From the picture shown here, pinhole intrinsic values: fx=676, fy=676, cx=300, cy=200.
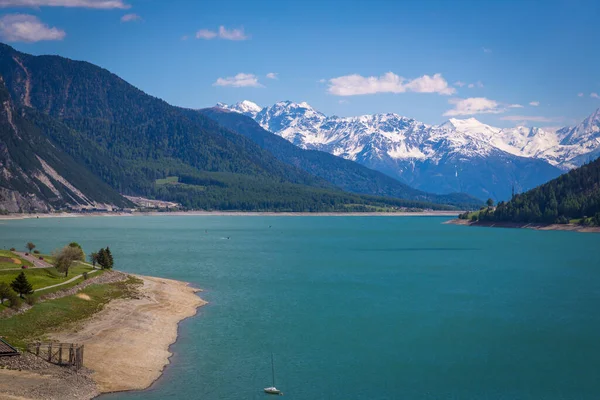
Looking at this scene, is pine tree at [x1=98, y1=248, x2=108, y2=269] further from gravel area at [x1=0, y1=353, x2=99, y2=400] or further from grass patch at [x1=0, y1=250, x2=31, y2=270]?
gravel area at [x1=0, y1=353, x2=99, y2=400]

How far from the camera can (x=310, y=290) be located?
3937 inches

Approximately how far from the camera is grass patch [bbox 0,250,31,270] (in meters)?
82.9

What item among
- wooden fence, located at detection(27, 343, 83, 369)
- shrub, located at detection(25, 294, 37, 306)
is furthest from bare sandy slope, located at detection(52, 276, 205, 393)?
shrub, located at detection(25, 294, 37, 306)

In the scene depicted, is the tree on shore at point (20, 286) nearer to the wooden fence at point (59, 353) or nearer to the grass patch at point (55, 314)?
the grass patch at point (55, 314)

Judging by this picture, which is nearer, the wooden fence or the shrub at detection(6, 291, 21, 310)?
the wooden fence

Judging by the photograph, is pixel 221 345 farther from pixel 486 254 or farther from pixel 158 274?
pixel 486 254

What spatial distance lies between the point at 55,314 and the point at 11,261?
2650 centimetres

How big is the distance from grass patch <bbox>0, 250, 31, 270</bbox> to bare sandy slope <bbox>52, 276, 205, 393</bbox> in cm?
1543

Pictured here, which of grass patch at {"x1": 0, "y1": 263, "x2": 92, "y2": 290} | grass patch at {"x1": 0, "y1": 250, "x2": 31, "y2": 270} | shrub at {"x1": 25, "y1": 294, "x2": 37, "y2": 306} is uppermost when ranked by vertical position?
grass patch at {"x1": 0, "y1": 250, "x2": 31, "y2": 270}

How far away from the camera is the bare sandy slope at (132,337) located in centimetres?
5169

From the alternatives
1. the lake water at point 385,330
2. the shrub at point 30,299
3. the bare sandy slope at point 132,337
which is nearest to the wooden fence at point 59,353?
the bare sandy slope at point 132,337

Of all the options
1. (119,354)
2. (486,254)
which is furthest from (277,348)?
(486,254)

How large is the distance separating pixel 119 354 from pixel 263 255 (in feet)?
326

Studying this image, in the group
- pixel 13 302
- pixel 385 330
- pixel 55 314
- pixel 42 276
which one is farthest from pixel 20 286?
pixel 385 330
